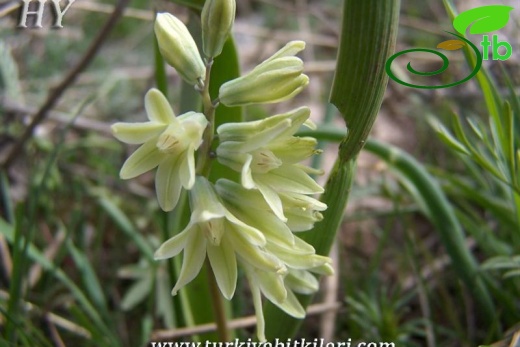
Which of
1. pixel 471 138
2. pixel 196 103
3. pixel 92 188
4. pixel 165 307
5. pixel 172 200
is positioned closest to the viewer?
pixel 172 200

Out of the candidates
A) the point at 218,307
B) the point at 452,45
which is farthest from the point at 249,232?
the point at 452,45

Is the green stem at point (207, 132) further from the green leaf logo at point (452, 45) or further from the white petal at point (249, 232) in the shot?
the green leaf logo at point (452, 45)

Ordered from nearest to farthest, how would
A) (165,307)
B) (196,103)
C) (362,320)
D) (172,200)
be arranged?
(172,200), (196,103), (362,320), (165,307)

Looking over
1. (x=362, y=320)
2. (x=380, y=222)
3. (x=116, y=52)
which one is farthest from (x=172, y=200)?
(x=116, y=52)

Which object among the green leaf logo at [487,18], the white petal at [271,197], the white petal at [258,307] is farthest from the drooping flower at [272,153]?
the green leaf logo at [487,18]

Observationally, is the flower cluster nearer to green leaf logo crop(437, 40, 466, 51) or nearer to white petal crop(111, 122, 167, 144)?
white petal crop(111, 122, 167, 144)

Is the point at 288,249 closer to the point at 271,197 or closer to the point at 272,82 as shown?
the point at 271,197

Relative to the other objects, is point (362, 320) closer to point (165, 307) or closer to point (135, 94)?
point (165, 307)

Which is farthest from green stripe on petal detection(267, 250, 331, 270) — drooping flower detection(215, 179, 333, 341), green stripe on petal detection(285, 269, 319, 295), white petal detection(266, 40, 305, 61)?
white petal detection(266, 40, 305, 61)
